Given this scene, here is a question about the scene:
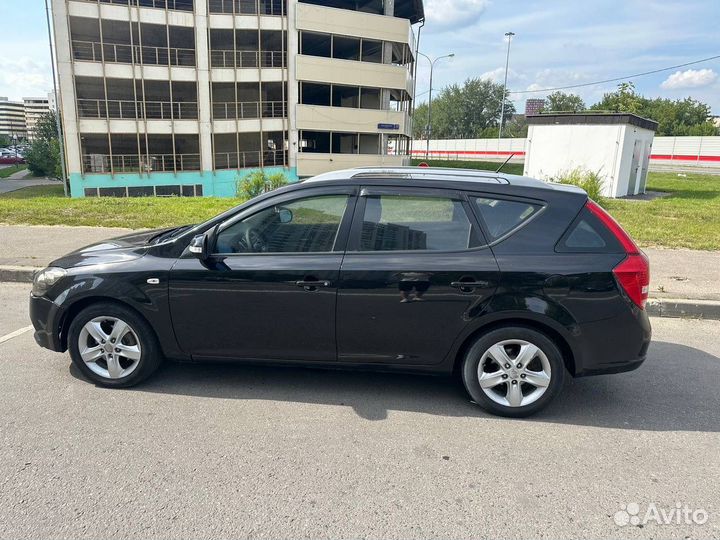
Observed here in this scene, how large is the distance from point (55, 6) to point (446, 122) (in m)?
61.7

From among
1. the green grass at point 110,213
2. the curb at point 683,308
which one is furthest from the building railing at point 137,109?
the curb at point 683,308

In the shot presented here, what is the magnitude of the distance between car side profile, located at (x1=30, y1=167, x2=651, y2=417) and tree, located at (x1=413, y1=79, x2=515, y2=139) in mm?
78683

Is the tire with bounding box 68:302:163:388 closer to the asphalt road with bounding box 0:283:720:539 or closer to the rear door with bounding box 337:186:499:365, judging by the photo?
the asphalt road with bounding box 0:283:720:539

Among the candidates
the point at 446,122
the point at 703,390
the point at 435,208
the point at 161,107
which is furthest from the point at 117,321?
the point at 446,122

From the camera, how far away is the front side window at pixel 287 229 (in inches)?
144

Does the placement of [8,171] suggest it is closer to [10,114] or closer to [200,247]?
[200,247]

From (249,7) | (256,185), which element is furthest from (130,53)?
(256,185)

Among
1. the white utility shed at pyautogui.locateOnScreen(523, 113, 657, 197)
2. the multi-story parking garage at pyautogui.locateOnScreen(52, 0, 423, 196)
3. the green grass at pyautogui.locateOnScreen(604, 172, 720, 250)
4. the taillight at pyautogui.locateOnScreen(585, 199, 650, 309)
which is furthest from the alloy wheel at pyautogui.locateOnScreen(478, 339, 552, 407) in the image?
the multi-story parking garage at pyautogui.locateOnScreen(52, 0, 423, 196)

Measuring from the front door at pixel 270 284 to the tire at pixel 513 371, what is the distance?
3.42ft

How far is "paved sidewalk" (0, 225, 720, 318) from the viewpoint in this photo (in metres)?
5.81

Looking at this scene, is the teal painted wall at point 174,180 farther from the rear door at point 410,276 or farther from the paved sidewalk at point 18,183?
the rear door at point 410,276

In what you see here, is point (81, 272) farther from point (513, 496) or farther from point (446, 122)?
point (446, 122)

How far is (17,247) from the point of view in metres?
8.10

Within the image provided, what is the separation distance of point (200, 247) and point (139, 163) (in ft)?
100
